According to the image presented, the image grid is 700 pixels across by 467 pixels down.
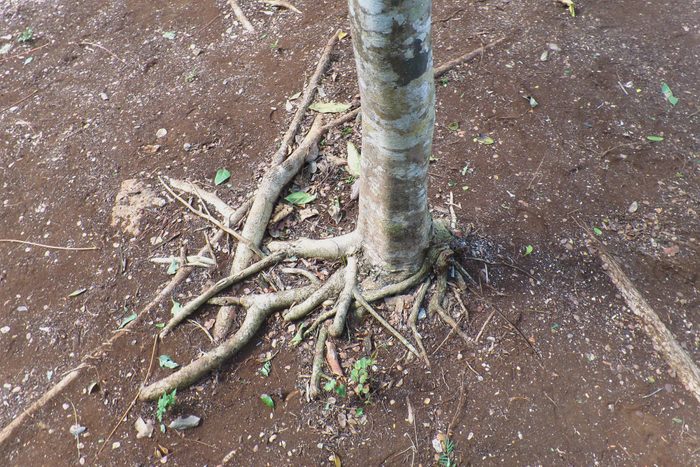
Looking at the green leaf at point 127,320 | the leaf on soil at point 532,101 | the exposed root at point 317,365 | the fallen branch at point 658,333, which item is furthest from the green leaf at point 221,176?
the fallen branch at point 658,333

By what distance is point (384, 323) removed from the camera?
3.07 meters

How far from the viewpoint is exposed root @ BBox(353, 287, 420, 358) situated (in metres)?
3.00

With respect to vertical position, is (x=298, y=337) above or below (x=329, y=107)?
below

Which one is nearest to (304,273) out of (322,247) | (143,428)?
(322,247)

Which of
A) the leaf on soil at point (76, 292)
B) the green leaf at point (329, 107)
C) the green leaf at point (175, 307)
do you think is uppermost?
the green leaf at point (329, 107)

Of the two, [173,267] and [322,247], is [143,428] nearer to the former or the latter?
[173,267]

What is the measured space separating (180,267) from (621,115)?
12.6 ft

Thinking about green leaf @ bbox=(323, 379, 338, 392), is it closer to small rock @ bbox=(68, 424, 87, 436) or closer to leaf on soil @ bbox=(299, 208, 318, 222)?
leaf on soil @ bbox=(299, 208, 318, 222)

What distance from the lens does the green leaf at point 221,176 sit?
4004 mm

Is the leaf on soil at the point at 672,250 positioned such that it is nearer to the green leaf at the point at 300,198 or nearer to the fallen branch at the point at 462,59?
the fallen branch at the point at 462,59

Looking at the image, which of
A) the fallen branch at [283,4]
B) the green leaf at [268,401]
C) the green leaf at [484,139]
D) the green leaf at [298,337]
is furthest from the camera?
the fallen branch at [283,4]

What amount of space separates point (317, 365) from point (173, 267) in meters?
1.34

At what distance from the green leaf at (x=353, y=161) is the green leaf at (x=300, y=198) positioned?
0.38 meters

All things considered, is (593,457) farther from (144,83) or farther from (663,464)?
(144,83)
